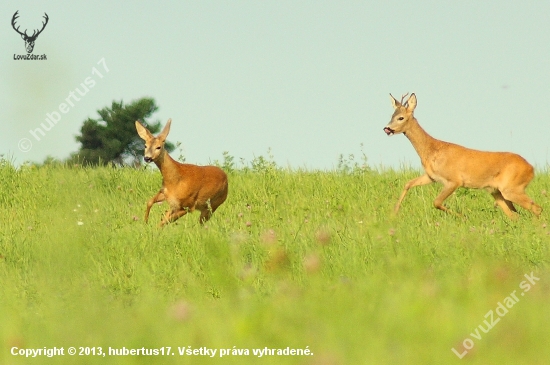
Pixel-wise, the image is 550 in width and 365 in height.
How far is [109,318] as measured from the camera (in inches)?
185

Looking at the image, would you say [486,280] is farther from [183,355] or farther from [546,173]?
[546,173]

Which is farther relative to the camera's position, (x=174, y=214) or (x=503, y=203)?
(x=503, y=203)

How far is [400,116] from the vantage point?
Answer: 12.5 m

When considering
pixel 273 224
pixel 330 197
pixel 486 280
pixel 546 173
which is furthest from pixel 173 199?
pixel 546 173

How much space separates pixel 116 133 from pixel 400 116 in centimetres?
2491

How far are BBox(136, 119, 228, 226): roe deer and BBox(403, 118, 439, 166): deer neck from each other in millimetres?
3394

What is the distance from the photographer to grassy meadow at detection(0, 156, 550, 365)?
4062 mm

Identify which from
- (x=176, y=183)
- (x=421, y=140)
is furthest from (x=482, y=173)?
(x=176, y=183)

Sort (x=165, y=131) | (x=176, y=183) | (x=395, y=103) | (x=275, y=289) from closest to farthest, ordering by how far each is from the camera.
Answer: (x=275, y=289) < (x=165, y=131) < (x=176, y=183) < (x=395, y=103)

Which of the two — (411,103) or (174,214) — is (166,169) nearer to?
(174,214)

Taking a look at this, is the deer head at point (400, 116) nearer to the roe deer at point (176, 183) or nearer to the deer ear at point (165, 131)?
the roe deer at point (176, 183)

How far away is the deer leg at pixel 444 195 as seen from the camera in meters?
11.2

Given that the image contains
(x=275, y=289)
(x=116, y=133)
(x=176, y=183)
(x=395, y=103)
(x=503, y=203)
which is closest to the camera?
(x=275, y=289)

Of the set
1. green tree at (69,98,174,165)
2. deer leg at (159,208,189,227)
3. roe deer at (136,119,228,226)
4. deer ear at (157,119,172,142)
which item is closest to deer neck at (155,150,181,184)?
roe deer at (136,119,228,226)
